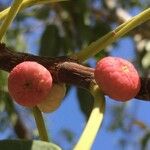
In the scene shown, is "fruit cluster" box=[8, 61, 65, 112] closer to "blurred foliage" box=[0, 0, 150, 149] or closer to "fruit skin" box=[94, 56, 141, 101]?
"fruit skin" box=[94, 56, 141, 101]

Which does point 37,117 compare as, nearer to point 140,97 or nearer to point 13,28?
point 140,97

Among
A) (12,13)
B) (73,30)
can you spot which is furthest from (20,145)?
(73,30)

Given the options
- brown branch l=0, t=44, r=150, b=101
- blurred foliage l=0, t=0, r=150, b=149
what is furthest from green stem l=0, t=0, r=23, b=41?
blurred foliage l=0, t=0, r=150, b=149

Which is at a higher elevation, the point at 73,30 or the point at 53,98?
the point at 53,98

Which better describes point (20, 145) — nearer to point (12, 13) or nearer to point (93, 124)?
point (93, 124)

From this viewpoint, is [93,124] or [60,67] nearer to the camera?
[93,124]

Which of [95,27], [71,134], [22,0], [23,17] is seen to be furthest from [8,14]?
[71,134]
